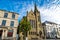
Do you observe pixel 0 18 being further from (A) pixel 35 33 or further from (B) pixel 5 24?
(A) pixel 35 33

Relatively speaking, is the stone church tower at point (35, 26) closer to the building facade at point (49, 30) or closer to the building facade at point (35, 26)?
the building facade at point (35, 26)

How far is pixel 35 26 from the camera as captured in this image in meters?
28.8

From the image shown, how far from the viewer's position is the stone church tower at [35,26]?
26944mm

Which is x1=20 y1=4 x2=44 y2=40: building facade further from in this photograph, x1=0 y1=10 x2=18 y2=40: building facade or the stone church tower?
x1=0 y1=10 x2=18 y2=40: building facade

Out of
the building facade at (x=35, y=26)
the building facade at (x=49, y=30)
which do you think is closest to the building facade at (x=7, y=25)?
the building facade at (x=35, y=26)

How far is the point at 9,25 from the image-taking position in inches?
823

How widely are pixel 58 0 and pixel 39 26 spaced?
24.5 metres

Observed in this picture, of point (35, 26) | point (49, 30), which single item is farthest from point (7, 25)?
point (49, 30)

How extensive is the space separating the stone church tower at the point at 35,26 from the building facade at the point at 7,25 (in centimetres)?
691

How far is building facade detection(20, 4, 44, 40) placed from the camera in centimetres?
2694

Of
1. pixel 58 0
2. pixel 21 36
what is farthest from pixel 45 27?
pixel 58 0

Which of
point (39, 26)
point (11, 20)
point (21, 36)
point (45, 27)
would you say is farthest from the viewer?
point (45, 27)

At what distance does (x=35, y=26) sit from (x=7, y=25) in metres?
11.2

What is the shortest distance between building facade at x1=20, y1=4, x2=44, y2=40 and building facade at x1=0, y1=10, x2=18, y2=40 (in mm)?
6898
